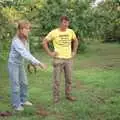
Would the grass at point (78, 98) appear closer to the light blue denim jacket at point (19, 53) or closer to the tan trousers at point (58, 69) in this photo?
the tan trousers at point (58, 69)

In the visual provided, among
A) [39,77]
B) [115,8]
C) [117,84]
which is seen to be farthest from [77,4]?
[117,84]

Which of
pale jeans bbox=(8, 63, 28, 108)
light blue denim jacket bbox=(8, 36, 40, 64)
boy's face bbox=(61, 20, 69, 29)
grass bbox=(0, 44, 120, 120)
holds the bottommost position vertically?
grass bbox=(0, 44, 120, 120)

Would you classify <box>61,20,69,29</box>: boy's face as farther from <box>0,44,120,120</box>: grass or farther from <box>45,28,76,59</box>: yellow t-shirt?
<box>0,44,120,120</box>: grass

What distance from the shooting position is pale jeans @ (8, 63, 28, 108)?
9680 mm

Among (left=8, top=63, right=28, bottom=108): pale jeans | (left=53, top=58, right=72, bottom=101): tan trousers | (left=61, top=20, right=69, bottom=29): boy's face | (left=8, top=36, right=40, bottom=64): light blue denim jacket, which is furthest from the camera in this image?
(left=53, top=58, right=72, bottom=101): tan trousers

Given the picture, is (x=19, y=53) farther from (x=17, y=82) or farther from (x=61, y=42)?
(x=61, y=42)

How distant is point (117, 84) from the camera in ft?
45.5

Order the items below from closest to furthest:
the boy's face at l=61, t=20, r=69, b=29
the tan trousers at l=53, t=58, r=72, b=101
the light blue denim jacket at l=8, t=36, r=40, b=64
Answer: the light blue denim jacket at l=8, t=36, r=40, b=64
the boy's face at l=61, t=20, r=69, b=29
the tan trousers at l=53, t=58, r=72, b=101

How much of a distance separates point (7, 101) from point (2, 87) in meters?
2.42

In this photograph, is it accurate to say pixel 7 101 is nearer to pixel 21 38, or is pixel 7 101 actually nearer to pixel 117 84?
pixel 21 38

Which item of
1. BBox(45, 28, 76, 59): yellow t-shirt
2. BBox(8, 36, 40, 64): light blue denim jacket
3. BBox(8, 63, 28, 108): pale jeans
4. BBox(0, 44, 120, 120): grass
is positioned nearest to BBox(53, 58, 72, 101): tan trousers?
BBox(45, 28, 76, 59): yellow t-shirt

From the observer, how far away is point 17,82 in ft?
32.0

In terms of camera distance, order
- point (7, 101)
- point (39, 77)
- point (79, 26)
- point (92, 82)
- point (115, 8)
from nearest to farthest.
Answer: point (7, 101), point (92, 82), point (39, 77), point (79, 26), point (115, 8)

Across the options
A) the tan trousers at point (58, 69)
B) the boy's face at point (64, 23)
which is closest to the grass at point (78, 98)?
the tan trousers at point (58, 69)
